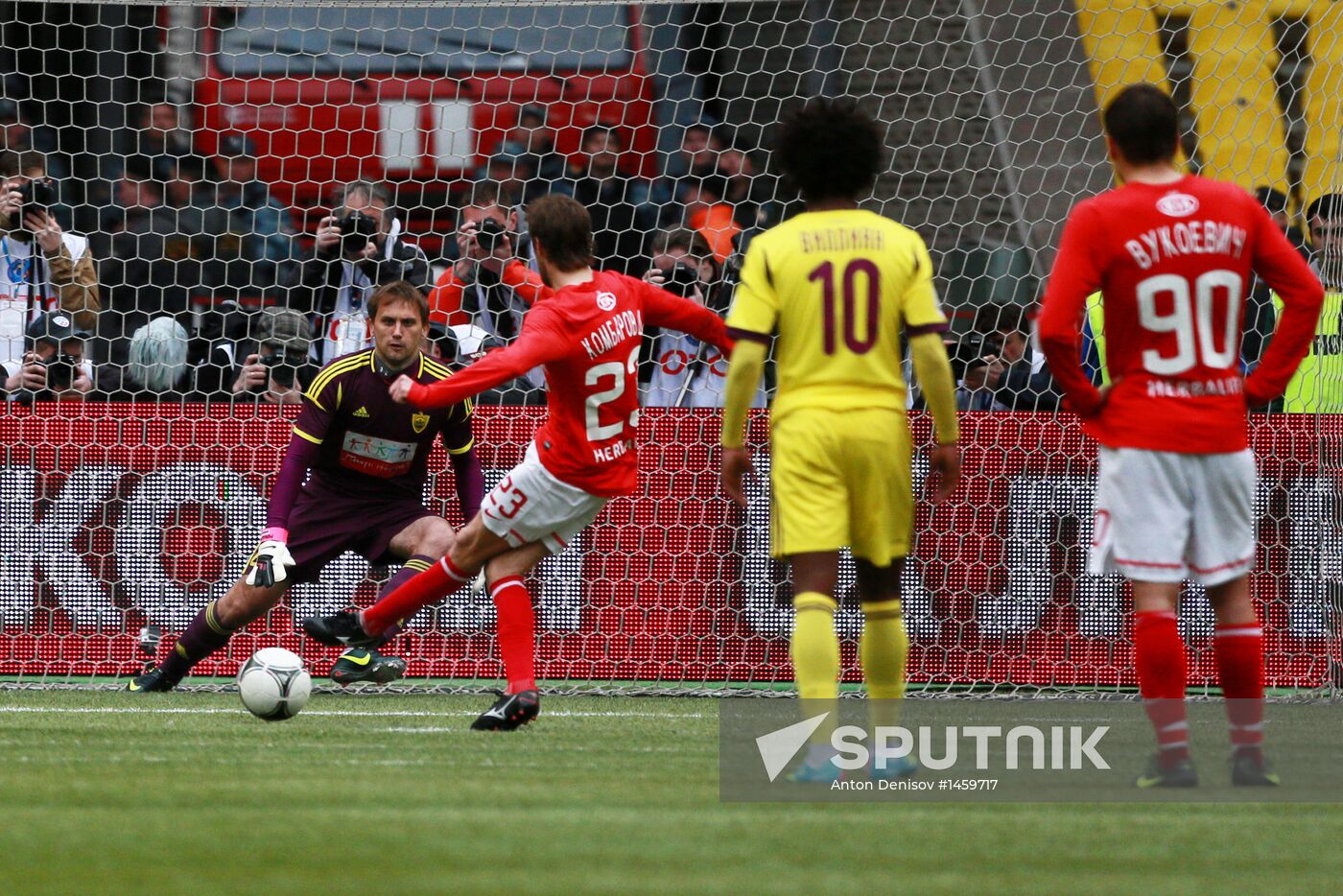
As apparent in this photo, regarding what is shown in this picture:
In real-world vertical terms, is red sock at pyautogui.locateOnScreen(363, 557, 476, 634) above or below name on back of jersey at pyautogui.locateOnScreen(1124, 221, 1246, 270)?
below

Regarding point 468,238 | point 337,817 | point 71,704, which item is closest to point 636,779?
point 337,817

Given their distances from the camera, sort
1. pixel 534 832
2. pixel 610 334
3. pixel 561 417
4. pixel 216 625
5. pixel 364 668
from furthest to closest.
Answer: pixel 216 625 → pixel 364 668 → pixel 561 417 → pixel 610 334 → pixel 534 832

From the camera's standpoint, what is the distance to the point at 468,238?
9.43 m

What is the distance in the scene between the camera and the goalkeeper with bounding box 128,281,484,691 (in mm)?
7543

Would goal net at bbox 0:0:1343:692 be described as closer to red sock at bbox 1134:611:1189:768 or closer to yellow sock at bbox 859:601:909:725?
yellow sock at bbox 859:601:909:725

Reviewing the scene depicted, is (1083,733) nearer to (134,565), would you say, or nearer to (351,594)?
(351,594)

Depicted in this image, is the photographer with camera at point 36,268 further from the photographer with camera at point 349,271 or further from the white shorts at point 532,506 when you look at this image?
the white shorts at point 532,506

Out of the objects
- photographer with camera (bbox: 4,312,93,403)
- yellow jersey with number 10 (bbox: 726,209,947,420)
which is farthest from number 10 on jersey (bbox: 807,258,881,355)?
photographer with camera (bbox: 4,312,93,403)

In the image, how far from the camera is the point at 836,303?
5.05 m

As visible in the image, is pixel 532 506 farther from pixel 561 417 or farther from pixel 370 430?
pixel 370 430

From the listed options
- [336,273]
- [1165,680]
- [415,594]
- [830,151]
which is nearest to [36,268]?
[336,273]

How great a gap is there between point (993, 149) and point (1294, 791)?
5.38m

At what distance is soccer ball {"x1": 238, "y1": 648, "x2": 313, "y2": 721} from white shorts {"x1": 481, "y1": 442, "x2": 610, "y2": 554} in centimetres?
88

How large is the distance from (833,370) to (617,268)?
529 centimetres
